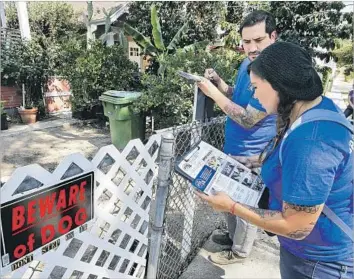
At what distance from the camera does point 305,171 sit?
1.09 metres

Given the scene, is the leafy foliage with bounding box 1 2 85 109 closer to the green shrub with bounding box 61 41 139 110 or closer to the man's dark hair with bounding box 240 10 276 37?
the green shrub with bounding box 61 41 139 110

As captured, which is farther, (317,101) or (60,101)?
(60,101)

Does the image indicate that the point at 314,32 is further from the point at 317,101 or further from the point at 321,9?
the point at 317,101

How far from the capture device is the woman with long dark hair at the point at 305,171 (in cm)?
111

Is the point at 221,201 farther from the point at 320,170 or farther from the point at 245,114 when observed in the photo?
the point at 245,114

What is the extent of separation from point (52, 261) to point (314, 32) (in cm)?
886

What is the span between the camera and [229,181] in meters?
1.63

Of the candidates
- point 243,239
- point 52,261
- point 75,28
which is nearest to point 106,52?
point 243,239

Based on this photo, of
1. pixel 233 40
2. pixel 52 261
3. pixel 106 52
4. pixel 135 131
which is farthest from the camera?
pixel 233 40

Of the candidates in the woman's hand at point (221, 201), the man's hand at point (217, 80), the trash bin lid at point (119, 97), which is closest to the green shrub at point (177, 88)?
the trash bin lid at point (119, 97)

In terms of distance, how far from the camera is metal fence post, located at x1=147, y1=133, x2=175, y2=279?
1.86 meters

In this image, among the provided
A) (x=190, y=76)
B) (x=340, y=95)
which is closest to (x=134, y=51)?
(x=340, y=95)

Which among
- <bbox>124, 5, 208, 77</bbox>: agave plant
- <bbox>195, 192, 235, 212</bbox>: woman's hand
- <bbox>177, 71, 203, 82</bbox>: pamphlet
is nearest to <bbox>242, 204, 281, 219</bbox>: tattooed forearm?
<bbox>195, 192, 235, 212</bbox>: woman's hand

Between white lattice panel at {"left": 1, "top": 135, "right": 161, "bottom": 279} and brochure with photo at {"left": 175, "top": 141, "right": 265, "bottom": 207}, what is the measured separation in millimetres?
498
